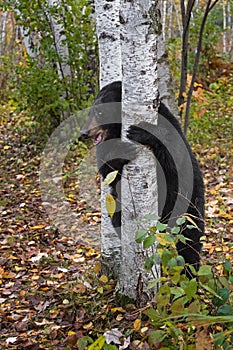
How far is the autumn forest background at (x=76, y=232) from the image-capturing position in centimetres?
240

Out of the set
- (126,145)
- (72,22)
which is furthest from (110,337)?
(72,22)

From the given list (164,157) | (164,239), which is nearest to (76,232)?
(164,157)

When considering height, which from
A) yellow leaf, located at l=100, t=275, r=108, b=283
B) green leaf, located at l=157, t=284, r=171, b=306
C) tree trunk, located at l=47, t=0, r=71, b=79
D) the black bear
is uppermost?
tree trunk, located at l=47, t=0, r=71, b=79

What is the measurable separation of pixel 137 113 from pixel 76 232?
8.27ft

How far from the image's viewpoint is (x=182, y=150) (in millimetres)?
3494

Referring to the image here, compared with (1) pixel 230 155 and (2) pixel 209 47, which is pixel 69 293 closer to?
(1) pixel 230 155

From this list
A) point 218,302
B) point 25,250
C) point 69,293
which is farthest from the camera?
point 25,250

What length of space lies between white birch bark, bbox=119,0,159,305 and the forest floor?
0.84ft

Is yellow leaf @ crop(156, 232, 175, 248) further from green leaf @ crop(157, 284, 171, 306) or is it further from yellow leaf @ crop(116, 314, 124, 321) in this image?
yellow leaf @ crop(116, 314, 124, 321)

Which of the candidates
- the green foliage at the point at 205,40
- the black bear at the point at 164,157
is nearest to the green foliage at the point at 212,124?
the green foliage at the point at 205,40

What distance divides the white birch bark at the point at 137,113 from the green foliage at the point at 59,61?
161 inches

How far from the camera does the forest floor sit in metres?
3.17

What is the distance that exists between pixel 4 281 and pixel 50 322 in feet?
3.00

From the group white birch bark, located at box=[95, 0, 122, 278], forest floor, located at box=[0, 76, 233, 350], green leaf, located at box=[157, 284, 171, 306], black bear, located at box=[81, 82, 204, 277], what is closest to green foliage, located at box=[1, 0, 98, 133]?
forest floor, located at box=[0, 76, 233, 350]
